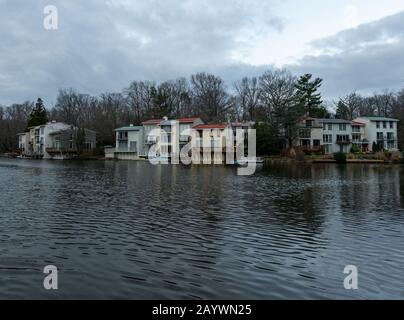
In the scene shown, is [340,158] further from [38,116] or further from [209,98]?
[38,116]

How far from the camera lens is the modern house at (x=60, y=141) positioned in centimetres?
9675

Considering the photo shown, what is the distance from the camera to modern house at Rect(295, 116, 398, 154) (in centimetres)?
8238

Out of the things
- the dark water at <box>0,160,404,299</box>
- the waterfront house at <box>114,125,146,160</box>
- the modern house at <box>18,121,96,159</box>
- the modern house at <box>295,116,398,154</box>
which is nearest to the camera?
the dark water at <box>0,160,404,299</box>

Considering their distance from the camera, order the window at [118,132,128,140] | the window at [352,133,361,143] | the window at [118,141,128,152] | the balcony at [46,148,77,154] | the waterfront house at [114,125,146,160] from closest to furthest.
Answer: the window at [352,133,361,143], the waterfront house at [114,125,146,160], the window at [118,141,128,152], the window at [118,132,128,140], the balcony at [46,148,77,154]

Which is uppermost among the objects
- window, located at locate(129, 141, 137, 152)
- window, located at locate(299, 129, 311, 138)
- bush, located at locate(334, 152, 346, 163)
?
window, located at locate(299, 129, 311, 138)

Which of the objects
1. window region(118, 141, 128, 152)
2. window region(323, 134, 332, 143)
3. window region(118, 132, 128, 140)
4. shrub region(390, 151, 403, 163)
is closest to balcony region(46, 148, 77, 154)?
window region(118, 141, 128, 152)

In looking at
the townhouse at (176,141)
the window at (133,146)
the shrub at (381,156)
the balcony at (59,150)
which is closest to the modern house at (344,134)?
the shrub at (381,156)

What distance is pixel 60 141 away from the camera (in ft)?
335

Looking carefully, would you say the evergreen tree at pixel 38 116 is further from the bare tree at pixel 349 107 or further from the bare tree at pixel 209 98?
the bare tree at pixel 349 107

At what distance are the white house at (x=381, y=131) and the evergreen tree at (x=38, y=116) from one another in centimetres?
8976

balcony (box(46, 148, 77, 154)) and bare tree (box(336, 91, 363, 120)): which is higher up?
bare tree (box(336, 91, 363, 120))

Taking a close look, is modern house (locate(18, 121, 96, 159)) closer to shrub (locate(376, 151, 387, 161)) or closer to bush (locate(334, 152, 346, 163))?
bush (locate(334, 152, 346, 163))

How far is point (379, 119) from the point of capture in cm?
8831

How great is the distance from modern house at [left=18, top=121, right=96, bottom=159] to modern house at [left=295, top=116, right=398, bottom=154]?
52.0m
